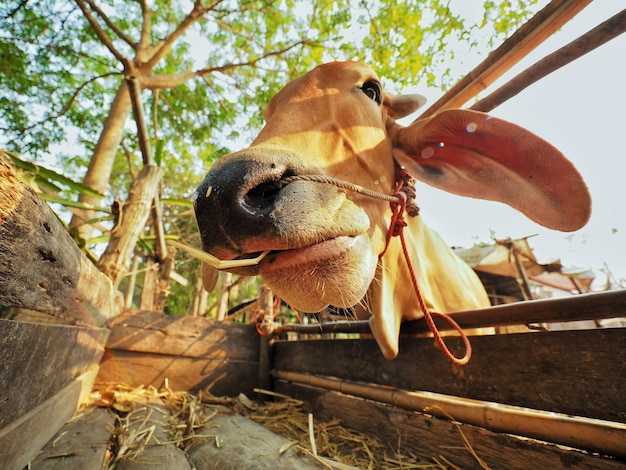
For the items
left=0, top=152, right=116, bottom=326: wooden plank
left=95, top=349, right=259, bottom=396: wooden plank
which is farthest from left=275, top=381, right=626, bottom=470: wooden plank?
left=0, top=152, right=116, bottom=326: wooden plank

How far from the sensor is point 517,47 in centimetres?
183

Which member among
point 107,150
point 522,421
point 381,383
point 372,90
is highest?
point 107,150

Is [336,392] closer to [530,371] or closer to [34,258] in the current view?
[530,371]

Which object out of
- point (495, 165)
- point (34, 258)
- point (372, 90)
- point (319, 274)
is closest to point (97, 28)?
point (372, 90)

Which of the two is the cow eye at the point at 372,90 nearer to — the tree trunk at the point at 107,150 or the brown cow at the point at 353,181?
the brown cow at the point at 353,181

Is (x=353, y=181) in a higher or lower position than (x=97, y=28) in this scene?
lower

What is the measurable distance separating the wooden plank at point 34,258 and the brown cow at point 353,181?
464 mm

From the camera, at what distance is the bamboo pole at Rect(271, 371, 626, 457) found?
104 cm

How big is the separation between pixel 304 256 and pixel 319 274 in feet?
0.31

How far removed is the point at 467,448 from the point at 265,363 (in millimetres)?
2213

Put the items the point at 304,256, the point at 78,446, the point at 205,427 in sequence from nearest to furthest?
the point at 304,256 → the point at 78,446 → the point at 205,427

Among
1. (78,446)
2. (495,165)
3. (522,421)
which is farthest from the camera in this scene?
(495,165)

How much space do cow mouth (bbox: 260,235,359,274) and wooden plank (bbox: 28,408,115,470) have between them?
1.04 m

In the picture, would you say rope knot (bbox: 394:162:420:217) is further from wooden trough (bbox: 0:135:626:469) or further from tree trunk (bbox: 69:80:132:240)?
tree trunk (bbox: 69:80:132:240)
